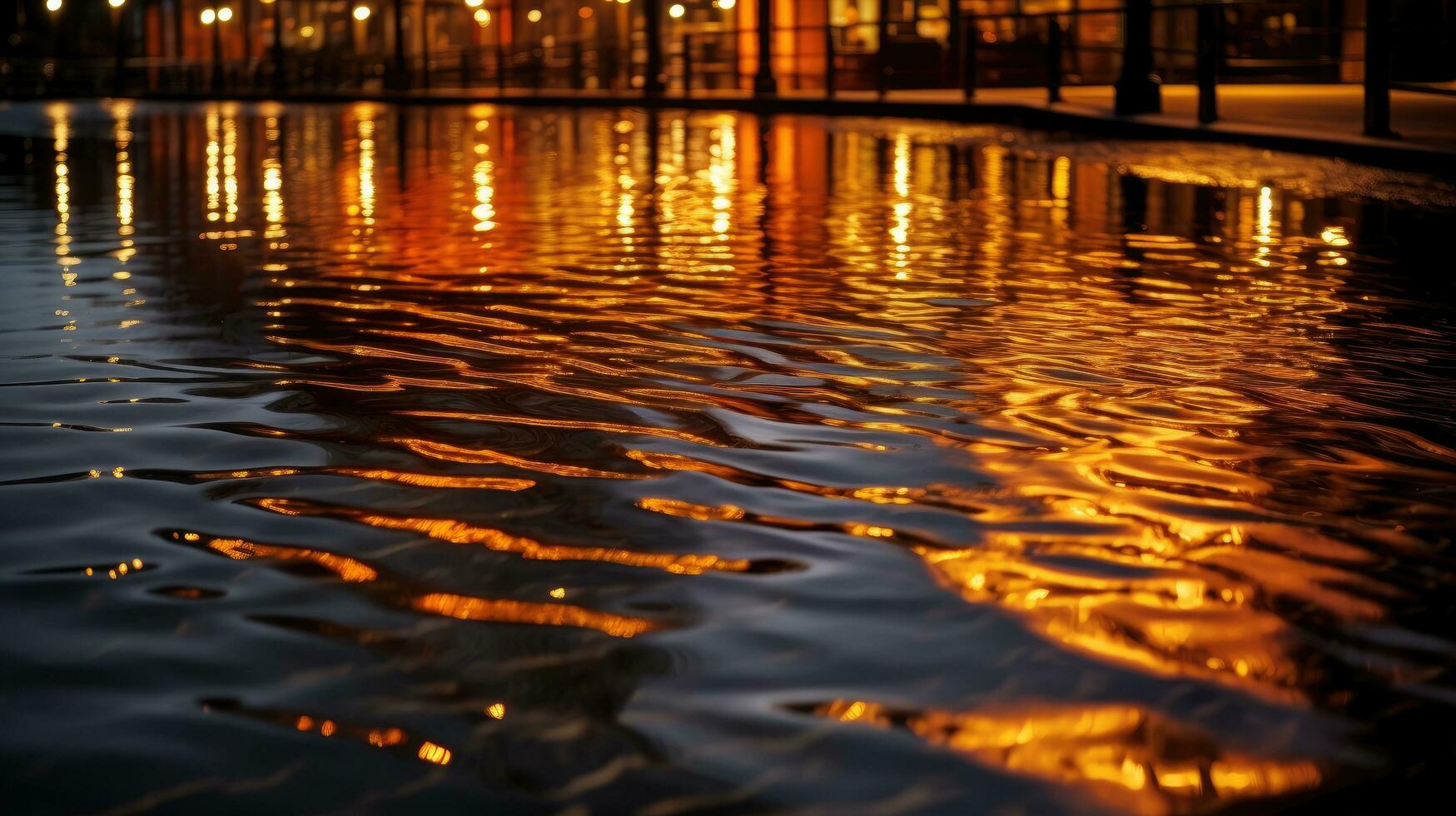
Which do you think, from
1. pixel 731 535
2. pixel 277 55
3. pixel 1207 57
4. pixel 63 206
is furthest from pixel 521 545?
pixel 277 55

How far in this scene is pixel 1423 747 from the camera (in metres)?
2.53

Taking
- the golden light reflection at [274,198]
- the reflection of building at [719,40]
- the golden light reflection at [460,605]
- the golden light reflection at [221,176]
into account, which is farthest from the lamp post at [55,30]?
the golden light reflection at [460,605]

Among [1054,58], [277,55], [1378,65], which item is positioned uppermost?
[277,55]

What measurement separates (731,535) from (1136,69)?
17.5 metres

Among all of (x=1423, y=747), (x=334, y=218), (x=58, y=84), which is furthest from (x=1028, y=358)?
(x=58, y=84)

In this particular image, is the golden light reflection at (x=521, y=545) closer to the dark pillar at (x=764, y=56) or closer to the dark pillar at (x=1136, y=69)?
the dark pillar at (x=1136, y=69)

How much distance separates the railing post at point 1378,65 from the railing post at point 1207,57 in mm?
2510

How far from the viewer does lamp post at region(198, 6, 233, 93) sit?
2069 inches

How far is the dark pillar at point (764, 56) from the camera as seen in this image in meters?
33.0

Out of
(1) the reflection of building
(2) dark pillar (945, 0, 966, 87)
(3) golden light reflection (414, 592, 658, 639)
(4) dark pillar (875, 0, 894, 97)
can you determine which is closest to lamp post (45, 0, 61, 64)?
(1) the reflection of building

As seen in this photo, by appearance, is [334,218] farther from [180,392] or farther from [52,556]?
[52,556]

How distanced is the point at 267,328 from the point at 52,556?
3.19 m

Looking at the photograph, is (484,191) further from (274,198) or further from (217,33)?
(217,33)

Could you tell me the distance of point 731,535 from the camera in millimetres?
3643
